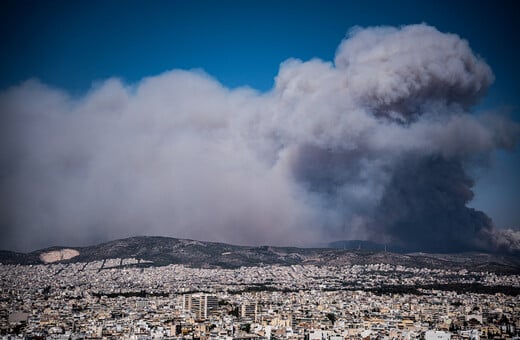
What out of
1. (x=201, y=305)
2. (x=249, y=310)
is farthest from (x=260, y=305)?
(x=201, y=305)

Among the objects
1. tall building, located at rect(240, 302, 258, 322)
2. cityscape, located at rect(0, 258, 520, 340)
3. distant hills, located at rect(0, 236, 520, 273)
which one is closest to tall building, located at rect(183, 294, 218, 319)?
cityscape, located at rect(0, 258, 520, 340)

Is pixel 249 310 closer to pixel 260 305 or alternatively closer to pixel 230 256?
pixel 260 305

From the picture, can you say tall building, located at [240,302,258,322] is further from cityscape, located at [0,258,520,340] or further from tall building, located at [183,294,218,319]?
tall building, located at [183,294,218,319]

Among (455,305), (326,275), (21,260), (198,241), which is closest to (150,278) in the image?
(21,260)

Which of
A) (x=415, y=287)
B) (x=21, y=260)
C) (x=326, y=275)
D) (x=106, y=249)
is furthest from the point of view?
(x=106, y=249)

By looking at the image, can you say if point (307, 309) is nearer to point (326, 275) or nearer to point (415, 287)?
point (415, 287)

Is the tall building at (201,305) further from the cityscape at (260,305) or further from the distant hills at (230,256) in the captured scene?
the distant hills at (230,256)

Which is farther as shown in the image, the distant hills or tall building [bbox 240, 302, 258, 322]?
the distant hills
